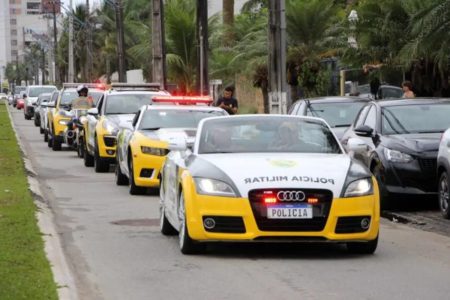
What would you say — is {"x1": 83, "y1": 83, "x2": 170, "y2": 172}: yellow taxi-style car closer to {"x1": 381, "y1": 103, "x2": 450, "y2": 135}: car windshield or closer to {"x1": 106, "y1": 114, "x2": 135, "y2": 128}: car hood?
{"x1": 106, "y1": 114, "x2": 135, "y2": 128}: car hood

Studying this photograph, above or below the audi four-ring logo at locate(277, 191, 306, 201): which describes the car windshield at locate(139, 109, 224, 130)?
above

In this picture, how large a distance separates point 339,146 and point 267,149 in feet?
2.67

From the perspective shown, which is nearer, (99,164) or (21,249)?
(21,249)

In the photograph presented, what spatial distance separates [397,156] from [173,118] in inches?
195

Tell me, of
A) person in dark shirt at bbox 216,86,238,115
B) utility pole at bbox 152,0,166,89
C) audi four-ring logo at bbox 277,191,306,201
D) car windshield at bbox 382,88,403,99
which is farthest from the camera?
utility pole at bbox 152,0,166,89

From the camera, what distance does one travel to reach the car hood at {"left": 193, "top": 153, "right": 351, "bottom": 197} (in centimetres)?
1003

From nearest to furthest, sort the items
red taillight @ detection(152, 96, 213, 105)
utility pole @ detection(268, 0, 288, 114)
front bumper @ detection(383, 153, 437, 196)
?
front bumper @ detection(383, 153, 437, 196) → red taillight @ detection(152, 96, 213, 105) → utility pole @ detection(268, 0, 288, 114)

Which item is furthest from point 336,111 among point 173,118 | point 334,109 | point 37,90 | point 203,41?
point 37,90

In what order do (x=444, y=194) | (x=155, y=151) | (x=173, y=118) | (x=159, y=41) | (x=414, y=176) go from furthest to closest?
(x=159, y=41)
(x=173, y=118)
(x=155, y=151)
(x=414, y=176)
(x=444, y=194)

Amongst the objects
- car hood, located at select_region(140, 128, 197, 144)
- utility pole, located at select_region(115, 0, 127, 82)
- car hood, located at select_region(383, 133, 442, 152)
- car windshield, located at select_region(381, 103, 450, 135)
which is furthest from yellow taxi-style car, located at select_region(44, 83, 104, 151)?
car hood, located at select_region(383, 133, 442, 152)

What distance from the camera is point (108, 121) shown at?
22.2 meters

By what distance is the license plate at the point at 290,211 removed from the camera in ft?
32.9

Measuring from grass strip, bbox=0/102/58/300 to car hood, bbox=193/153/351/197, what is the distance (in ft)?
6.01

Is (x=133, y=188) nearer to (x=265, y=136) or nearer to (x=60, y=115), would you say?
(x=265, y=136)
